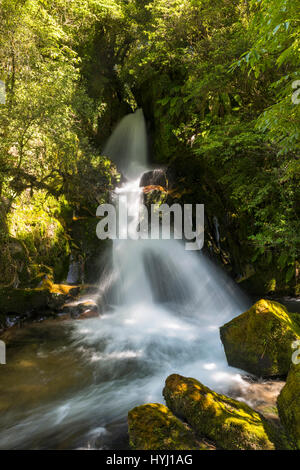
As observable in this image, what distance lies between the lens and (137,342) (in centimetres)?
611

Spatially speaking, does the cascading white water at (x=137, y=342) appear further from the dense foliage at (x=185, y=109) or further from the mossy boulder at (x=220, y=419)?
the dense foliage at (x=185, y=109)

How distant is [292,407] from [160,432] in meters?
1.62

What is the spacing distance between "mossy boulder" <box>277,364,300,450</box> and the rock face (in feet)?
3.09

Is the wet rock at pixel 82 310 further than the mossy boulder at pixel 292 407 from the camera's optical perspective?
Yes

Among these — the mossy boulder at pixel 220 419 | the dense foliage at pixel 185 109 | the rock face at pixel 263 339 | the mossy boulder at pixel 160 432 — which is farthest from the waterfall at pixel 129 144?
the mossy boulder at pixel 160 432

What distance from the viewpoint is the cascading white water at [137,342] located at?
3578 mm

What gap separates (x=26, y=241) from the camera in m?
6.93

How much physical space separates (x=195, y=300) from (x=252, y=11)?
9899mm

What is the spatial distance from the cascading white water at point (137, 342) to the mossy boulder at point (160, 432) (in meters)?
0.71

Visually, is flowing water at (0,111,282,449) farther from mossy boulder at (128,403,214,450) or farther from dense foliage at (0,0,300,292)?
dense foliage at (0,0,300,292)

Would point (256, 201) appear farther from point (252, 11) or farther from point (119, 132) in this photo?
point (119, 132)

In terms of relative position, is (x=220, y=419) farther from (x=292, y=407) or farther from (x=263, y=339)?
(x=263, y=339)

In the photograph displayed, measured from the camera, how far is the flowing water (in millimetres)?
3586

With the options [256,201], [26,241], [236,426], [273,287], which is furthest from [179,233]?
[236,426]
